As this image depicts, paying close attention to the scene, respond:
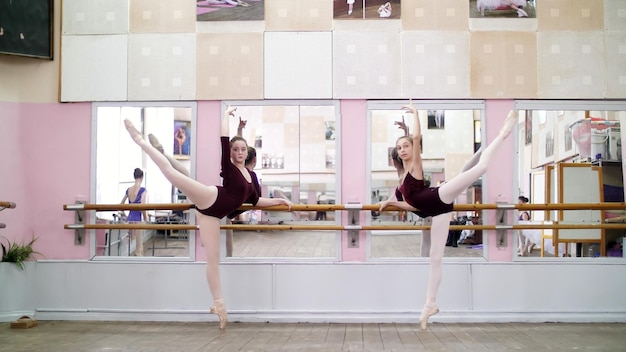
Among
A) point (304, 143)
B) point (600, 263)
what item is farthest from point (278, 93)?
point (600, 263)

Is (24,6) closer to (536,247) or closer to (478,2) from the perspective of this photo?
(478,2)

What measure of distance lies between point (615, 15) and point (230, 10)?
4.03 m

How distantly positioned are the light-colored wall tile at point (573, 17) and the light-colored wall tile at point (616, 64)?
0.21 metres

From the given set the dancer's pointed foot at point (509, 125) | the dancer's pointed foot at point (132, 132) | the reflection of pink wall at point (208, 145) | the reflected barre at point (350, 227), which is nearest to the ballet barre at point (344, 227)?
the reflected barre at point (350, 227)

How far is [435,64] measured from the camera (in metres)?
6.27

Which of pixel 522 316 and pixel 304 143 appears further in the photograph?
pixel 304 143

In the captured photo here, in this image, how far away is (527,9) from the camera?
247 inches

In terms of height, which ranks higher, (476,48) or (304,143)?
(476,48)

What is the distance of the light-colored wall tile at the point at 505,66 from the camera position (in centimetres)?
625

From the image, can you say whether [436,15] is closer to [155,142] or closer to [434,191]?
[434,191]

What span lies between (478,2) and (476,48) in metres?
0.49

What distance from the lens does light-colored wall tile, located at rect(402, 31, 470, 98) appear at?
6254 mm

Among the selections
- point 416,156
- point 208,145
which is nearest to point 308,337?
point 416,156

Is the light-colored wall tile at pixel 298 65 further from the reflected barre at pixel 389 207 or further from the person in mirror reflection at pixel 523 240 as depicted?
the person in mirror reflection at pixel 523 240
